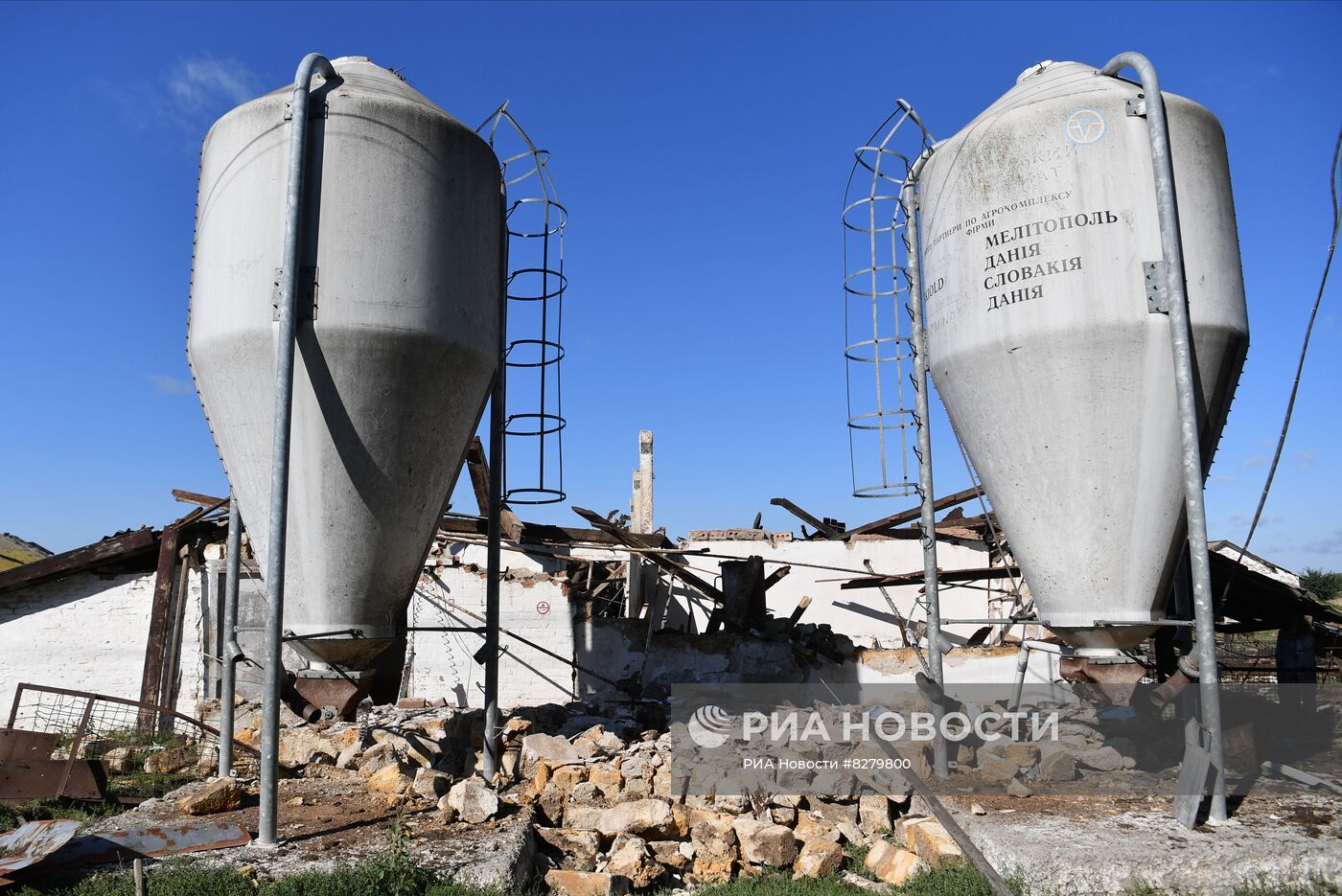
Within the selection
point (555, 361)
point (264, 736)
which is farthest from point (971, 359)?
point (264, 736)

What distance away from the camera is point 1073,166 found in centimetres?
650

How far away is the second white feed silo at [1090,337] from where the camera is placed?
6.24 metres

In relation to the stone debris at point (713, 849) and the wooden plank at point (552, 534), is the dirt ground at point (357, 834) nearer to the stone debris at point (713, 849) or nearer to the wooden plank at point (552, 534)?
the stone debris at point (713, 849)

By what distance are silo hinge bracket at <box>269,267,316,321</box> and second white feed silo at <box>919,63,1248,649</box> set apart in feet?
15.1

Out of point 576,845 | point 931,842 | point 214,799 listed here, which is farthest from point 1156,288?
point 214,799

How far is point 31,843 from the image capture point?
217 inches

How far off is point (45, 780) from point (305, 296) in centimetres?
469

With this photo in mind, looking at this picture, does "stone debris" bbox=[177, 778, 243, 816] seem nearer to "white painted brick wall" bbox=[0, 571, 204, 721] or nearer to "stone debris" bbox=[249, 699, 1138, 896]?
"stone debris" bbox=[249, 699, 1138, 896]

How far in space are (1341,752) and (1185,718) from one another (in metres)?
4.08

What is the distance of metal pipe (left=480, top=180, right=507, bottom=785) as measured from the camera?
305 inches

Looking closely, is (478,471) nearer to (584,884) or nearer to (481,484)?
(481,484)

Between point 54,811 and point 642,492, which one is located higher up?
point 642,492

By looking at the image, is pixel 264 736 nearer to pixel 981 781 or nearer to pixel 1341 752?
pixel 981 781

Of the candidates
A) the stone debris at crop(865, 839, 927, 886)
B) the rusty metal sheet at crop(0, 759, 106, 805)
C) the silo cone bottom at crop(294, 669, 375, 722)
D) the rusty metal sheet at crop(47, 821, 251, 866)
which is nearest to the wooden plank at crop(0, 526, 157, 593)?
the rusty metal sheet at crop(0, 759, 106, 805)
